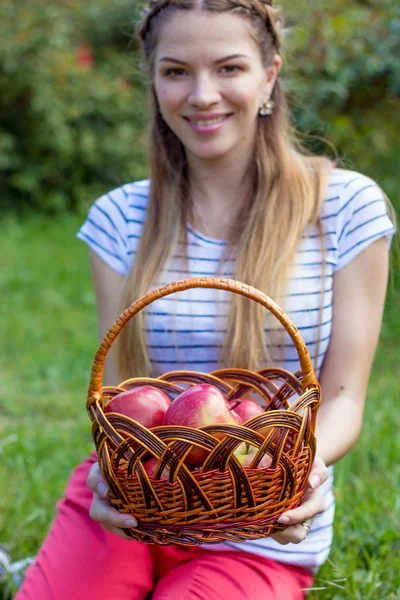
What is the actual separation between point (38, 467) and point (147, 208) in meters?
1.23

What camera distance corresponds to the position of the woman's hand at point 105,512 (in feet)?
4.76

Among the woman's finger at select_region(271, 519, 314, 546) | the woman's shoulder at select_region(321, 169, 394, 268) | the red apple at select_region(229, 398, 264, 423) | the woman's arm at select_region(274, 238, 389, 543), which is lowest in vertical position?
the woman's finger at select_region(271, 519, 314, 546)

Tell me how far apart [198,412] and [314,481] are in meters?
0.31

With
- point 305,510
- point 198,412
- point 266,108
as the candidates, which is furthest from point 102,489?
point 266,108

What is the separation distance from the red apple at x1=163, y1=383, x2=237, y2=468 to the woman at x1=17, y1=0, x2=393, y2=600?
0.44 m

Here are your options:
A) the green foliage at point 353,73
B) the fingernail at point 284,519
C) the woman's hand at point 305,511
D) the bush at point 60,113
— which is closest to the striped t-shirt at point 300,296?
the woman's hand at point 305,511

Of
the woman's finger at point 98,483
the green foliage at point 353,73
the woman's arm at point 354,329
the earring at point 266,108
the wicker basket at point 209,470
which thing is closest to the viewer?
the wicker basket at point 209,470

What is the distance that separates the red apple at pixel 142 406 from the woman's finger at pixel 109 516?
18cm

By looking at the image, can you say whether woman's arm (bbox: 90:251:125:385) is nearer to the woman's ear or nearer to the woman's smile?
the woman's smile

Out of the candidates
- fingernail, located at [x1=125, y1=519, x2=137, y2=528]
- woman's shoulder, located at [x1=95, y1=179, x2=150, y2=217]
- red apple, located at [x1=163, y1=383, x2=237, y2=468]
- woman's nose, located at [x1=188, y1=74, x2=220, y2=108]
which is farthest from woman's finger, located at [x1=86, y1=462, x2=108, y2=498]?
woman's nose, located at [x1=188, y1=74, x2=220, y2=108]

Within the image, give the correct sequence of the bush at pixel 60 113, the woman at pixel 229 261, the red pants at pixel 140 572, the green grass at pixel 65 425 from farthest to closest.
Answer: the bush at pixel 60 113 → the green grass at pixel 65 425 → the woman at pixel 229 261 → the red pants at pixel 140 572

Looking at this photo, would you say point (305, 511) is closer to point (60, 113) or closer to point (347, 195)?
point (347, 195)

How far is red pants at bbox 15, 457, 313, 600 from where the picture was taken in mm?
1691

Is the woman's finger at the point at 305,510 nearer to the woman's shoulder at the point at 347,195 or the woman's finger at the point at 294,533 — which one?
the woman's finger at the point at 294,533
